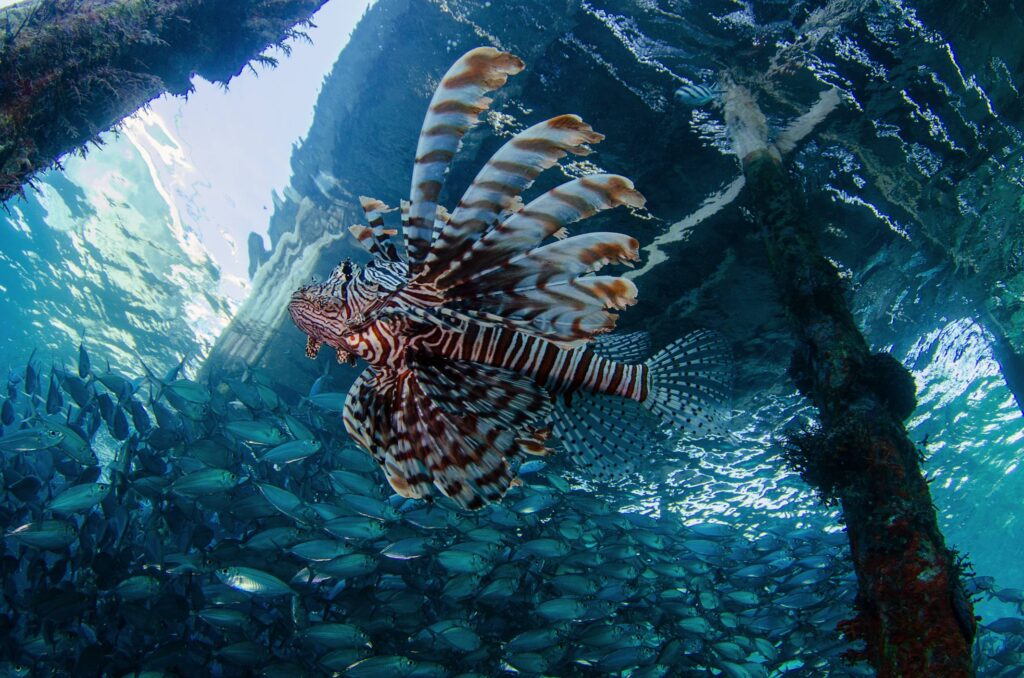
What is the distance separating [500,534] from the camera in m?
6.12

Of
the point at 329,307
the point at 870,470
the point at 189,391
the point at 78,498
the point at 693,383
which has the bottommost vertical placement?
the point at 78,498

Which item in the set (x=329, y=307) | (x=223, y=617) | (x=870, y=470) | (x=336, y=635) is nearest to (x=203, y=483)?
(x=223, y=617)

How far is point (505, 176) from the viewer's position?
5.16ft

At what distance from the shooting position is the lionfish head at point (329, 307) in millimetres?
1891

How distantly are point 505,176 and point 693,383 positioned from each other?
2.04m

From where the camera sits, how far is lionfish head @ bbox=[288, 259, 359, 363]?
189cm

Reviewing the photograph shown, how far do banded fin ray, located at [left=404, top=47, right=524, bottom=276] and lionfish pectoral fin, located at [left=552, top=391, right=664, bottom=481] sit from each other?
135 centimetres

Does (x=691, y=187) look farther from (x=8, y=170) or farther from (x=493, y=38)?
(x=8, y=170)

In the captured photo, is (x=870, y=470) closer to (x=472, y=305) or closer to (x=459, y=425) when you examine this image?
(x=459, y=425)

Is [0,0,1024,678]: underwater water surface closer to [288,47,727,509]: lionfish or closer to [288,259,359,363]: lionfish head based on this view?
[288,47,727,509]: lionfish

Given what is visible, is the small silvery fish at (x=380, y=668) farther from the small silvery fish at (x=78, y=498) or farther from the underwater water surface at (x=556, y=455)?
the small silvery fish at (x=78, y=498)

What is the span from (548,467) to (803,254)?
23.1 feet

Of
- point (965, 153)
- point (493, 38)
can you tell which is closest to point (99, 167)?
point (493, 38)

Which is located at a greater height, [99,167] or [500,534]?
[99,167]
